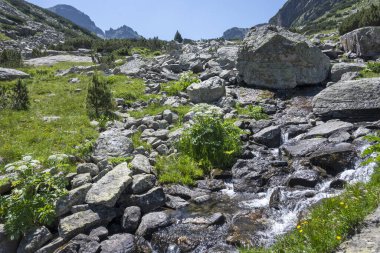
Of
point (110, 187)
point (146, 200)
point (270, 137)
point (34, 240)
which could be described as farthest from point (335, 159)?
point (34, 240)

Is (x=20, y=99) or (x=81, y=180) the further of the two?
Result: (x=20, y=99)

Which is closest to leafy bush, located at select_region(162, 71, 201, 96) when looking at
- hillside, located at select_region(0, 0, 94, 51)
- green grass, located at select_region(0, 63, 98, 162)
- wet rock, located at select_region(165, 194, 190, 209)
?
green grass, located at select_region(0, 63, 98, 162)

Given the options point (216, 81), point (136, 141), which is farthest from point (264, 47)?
point (136, 141)

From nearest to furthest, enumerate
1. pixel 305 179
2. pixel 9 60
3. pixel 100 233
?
pixel 100 233
pixel 305 179
pixel 9 60

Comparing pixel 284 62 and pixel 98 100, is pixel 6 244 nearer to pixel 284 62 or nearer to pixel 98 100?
pixel 98 100

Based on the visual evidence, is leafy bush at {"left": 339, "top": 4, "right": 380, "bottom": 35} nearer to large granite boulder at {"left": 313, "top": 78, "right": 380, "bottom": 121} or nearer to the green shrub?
large granite boulder at {"left": 313, "top": 78, "right": 380, "bottom": 121}

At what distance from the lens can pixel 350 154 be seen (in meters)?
11.1

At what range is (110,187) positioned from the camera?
9570 millimetres

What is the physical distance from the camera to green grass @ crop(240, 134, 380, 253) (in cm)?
596

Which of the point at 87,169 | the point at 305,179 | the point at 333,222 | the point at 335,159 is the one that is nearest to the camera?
the point at 333,222

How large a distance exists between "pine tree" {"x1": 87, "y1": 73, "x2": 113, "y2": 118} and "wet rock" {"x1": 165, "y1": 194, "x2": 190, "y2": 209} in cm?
819

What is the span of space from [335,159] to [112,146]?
732cm

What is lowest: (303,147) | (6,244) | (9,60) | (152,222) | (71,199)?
(6,244)

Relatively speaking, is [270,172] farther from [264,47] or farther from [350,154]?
[264,47]
